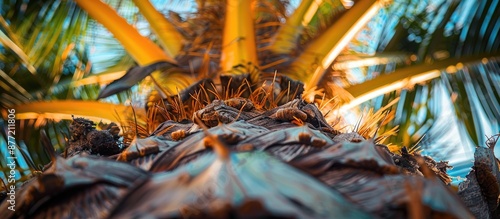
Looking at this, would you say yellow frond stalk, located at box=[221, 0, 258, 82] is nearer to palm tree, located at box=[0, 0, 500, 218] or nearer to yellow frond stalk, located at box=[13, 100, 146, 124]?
palm tree, located at box=[0, 0, 500, 218]

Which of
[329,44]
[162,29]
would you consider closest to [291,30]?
[329,44]

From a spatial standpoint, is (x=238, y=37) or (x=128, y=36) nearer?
(x=238, y=37)

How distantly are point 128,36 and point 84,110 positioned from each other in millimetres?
411

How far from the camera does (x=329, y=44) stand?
127 inches

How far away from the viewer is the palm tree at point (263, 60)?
284cm

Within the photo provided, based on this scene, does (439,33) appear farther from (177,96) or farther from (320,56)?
(177,96)

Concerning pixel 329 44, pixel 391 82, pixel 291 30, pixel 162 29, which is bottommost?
pixel 391 82

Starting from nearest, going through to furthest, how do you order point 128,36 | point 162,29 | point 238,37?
point 238,37 < point 128,36 < point 162,29

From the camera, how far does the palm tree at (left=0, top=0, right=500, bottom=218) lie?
284 centimetres

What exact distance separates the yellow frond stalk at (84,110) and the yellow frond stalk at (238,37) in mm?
447

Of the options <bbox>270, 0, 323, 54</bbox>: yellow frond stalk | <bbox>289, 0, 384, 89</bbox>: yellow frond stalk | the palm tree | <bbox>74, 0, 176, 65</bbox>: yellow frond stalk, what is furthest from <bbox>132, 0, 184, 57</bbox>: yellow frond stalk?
<bbox>289, 0, 384, 89</bbox>: yellow frond stalk

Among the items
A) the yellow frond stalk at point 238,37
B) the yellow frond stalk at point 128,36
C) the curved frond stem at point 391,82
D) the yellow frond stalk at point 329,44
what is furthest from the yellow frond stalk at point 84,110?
the curved frond stem at point 391,82

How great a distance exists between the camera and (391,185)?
4.21ft

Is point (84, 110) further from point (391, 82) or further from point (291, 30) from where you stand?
point (391, 82)
